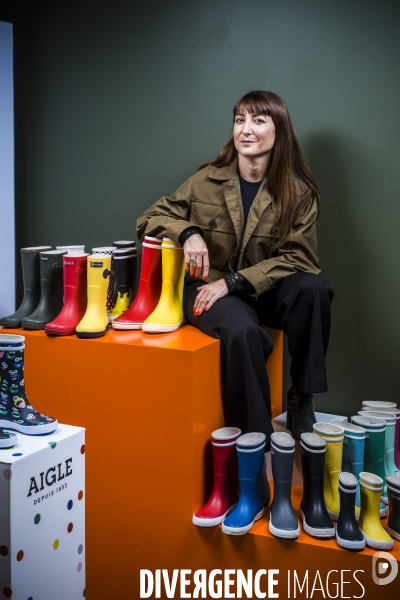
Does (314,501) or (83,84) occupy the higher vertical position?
(83,84)

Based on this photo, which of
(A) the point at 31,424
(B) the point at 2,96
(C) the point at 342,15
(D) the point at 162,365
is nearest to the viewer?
(A) the point at 31,424

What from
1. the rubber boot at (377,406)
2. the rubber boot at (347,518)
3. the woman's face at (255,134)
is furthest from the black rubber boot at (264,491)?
the woman's face at (255,134)

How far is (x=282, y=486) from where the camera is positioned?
2074mm

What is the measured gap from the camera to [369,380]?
310cm

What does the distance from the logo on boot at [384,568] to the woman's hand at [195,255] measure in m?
1.11

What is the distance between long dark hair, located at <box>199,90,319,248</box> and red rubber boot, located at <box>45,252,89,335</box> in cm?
77

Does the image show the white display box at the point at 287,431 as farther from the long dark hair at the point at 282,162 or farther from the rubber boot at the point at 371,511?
the long dark hair at the point at 282,162

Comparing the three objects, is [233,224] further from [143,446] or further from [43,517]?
[43,517]

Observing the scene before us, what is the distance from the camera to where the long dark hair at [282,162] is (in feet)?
8.64

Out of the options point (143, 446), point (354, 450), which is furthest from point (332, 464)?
point (143, 446)

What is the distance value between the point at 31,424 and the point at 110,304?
0.96 m

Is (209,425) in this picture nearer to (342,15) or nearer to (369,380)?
(369,380)

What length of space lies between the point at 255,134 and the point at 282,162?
16cm

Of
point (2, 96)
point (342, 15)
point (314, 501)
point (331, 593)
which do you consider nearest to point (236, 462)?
point (314, 501)
